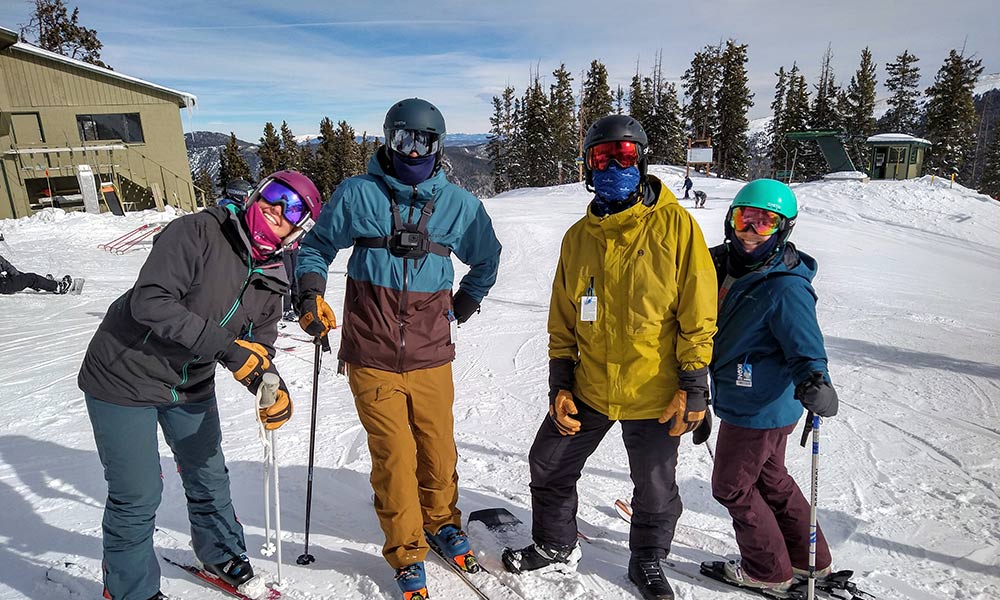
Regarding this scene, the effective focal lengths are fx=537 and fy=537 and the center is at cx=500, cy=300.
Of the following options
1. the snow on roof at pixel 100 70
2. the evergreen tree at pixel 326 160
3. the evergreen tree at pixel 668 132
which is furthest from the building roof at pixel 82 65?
the evergreen tree at pixel 668 132

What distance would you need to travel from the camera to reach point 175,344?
251cm

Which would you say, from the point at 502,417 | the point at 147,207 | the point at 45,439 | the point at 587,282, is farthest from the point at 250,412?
the point at 147,207

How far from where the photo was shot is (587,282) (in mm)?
2668

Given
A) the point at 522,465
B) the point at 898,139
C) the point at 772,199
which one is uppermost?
the point at 898,139

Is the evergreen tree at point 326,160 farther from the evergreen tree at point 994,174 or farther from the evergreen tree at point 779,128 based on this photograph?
the evergreen tree at point 994,174

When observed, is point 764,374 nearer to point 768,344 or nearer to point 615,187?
point 768,344

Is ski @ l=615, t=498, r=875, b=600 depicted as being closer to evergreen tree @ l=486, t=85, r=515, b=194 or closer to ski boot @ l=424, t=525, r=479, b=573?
ski boot @ l=424, t=525, r=479, b=573

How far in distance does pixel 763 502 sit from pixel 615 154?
192 centimetres

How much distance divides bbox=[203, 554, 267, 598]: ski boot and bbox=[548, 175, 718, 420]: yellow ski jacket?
6.51ft

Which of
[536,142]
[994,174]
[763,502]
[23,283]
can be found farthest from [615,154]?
[994,174]

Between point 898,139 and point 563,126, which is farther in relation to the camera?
point 563,126

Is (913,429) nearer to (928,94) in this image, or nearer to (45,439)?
(45,439)

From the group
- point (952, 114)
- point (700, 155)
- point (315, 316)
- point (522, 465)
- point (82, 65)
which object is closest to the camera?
point (315, 316)

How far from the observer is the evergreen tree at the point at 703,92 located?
45.4 m
